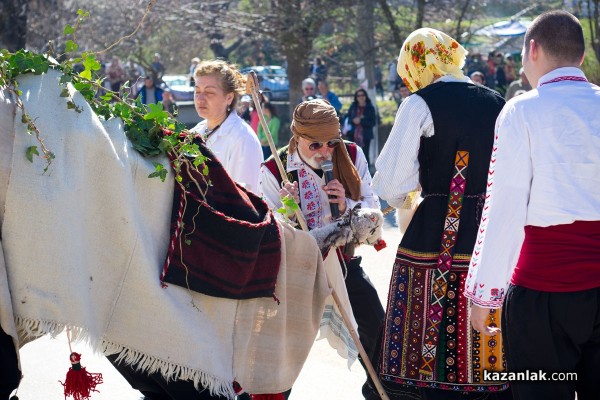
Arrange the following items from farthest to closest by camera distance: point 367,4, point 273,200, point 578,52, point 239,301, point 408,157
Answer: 1. point 367,4
2. point 273,200
3. point 408,157
4. point 239,301
5. point 578,52

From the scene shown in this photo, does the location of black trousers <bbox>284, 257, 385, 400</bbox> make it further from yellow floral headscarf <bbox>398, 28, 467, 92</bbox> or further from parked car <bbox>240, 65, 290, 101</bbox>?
parked car <bbox>240, 65, 290, 101</bbox>

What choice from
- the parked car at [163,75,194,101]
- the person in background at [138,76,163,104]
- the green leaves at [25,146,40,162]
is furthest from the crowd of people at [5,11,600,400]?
the parked car at [163,75,194,101]

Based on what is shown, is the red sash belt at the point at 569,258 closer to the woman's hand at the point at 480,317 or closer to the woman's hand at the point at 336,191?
the woman's hand at the point at 480,317

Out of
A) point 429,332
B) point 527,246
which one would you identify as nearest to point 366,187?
point 429,332

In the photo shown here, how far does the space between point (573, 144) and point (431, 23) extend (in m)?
16.4

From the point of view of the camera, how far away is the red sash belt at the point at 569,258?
320 centimetres

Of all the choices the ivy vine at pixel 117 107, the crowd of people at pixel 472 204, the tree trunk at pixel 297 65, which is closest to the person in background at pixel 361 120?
the tree trunk at pixel 297 65

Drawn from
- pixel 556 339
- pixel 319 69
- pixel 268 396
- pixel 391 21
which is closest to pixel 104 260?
pixel 268 396

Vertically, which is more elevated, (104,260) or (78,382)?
(104,260)

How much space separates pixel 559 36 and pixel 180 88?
25.4 meters

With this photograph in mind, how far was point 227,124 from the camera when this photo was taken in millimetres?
5418

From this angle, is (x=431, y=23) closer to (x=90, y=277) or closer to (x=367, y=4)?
(x=367, y=4)

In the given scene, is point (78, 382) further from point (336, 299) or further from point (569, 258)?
point (569, 258)

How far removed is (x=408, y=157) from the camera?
4.21 m
